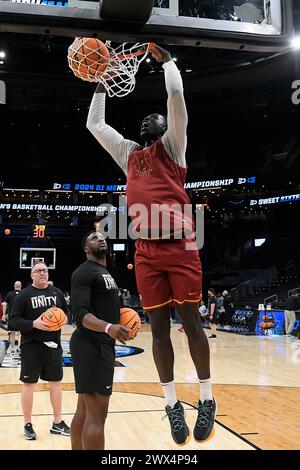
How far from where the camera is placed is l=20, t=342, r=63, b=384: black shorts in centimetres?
611

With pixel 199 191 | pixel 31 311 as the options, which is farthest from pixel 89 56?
pixel 199 191

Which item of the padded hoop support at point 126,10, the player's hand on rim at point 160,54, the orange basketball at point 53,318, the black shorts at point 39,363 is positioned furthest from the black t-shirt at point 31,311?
the padded hoop support at point 126,10

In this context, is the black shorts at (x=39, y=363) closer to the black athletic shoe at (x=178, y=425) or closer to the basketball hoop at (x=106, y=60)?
the black athletic shoe at (x=178, y=425)

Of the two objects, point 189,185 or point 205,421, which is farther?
point 189,185

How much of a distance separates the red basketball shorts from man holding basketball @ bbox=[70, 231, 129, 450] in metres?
1.01

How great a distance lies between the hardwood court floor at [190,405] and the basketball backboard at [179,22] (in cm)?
396

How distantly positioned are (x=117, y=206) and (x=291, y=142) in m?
10.7

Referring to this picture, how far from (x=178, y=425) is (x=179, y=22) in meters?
2.25

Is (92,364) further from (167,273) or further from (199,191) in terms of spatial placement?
(199,191)

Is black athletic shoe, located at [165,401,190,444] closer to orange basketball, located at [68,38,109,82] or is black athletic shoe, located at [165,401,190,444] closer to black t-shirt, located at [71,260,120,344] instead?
black t-shirt, located at [71,260,120,344]

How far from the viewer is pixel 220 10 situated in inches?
120

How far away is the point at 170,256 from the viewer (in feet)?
10.1

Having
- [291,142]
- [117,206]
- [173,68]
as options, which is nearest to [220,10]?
[173,68]

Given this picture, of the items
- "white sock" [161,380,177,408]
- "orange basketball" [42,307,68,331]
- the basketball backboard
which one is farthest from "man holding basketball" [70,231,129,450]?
the basketball backboard
